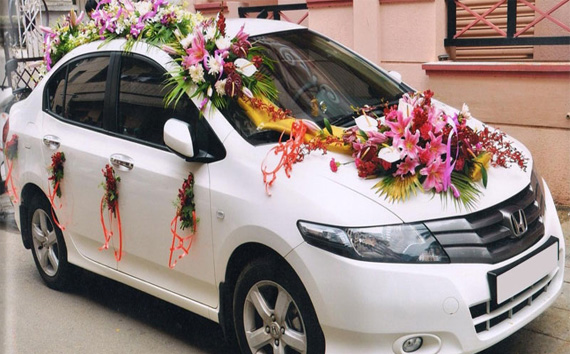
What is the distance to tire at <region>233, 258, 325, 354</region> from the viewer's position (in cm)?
440

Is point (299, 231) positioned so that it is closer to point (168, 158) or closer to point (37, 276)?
point (168, 158)

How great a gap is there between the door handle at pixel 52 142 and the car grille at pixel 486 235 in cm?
304

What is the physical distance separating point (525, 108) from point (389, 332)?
4.43m

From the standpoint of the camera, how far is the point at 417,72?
906 cm

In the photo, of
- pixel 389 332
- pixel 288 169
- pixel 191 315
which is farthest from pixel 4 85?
pixel 389 332

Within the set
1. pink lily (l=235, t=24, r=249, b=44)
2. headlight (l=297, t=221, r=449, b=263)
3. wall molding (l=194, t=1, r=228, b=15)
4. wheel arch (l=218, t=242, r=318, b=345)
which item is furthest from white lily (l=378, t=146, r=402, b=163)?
wall molding (l=194, t=1, r=228, b=15)

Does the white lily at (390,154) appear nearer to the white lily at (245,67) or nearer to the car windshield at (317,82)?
the car windshield at (317,82)

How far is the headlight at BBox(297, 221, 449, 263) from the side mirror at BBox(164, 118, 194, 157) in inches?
41.9

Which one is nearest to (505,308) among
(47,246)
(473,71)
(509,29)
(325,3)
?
(47,246)

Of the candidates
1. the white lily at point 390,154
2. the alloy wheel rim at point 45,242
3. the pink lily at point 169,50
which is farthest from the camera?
the alloy wheel rim at point 45,242

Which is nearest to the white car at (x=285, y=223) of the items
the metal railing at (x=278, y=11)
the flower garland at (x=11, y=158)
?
the flower garland at (x=11, y=158)

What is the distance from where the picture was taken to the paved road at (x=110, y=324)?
17.5ft

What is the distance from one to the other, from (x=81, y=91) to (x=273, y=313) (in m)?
2.49

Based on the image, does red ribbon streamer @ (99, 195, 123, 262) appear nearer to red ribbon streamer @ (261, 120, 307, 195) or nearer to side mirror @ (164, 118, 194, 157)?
side mirror @ (164, 118, 194, 157)
